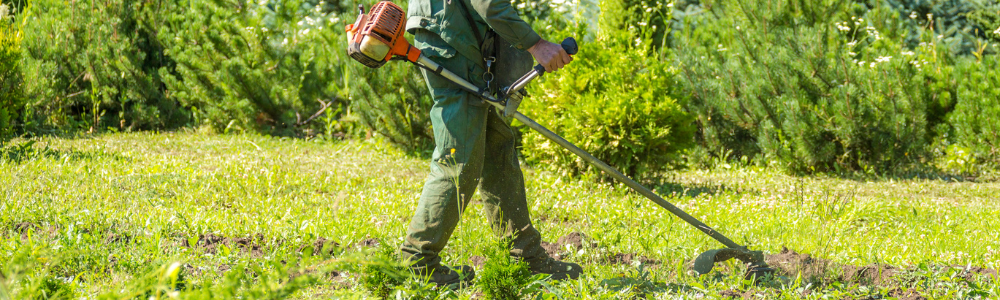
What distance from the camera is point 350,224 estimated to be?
153 inches

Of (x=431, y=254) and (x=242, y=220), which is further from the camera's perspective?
(x=242, y=220)

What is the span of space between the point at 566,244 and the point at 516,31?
1194 mm

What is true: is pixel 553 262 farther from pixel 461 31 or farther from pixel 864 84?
pixel 864 84

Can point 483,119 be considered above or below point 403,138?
above

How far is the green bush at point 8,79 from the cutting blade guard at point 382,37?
4322mm

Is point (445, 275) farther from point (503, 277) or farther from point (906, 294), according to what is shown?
point (906, 294)

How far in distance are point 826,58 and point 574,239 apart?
4121 millimetres

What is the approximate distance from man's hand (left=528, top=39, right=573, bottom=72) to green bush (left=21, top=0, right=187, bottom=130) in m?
6.38

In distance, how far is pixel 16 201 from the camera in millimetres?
4039

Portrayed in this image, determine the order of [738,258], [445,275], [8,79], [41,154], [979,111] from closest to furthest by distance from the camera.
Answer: [445,275] → [738,258] → [41,154] → [8,79] → [979,111]

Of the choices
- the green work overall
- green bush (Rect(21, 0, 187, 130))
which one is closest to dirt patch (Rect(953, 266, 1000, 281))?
the green work overall

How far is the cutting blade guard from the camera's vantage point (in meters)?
2.75

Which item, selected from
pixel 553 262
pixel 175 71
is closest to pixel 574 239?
pixel 553 262

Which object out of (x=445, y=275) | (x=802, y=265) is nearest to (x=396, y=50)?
(x=445, y=275)
